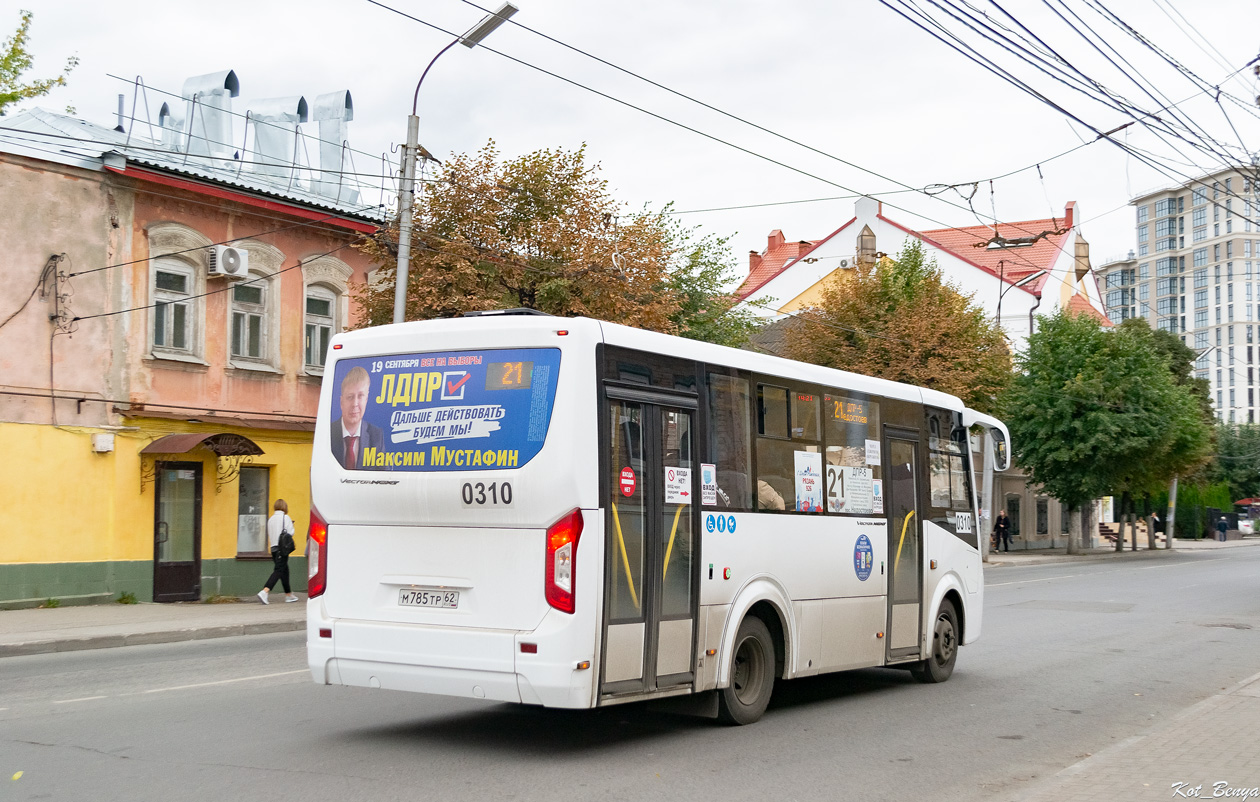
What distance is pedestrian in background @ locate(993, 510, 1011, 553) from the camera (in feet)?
164

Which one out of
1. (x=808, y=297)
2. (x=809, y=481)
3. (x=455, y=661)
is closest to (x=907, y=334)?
(x=808, y=297)

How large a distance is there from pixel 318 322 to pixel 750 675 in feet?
58.1

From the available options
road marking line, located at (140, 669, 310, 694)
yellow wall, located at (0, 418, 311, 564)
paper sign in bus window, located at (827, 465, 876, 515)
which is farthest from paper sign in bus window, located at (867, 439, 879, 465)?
yellow wall, located at (0, 418, 311, 564)

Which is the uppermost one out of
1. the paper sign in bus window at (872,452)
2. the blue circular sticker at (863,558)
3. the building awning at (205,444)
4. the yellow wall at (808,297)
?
the yellow wall at (808,297)

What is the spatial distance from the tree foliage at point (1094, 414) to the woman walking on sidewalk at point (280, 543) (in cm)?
3286

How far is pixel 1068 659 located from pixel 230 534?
598 inches

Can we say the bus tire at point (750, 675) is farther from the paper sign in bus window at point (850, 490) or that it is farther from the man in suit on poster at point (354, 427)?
the man in suit on poster at point (354, 427)

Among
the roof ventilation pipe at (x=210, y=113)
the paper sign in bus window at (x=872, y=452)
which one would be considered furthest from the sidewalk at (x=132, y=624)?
the paper sign in bus window at (x=872, y=452)

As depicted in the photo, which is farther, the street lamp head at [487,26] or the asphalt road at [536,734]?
the street lamp head at [487,26]

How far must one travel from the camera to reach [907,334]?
3866cm

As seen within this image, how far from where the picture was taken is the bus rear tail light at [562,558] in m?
7.50

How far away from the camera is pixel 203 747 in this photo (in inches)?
313

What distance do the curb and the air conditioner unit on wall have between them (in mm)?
7504

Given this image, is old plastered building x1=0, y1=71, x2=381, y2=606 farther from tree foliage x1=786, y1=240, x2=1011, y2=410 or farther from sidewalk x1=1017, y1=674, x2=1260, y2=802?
tree foliage x1=786, y1=240, x2=1011, y2=410
